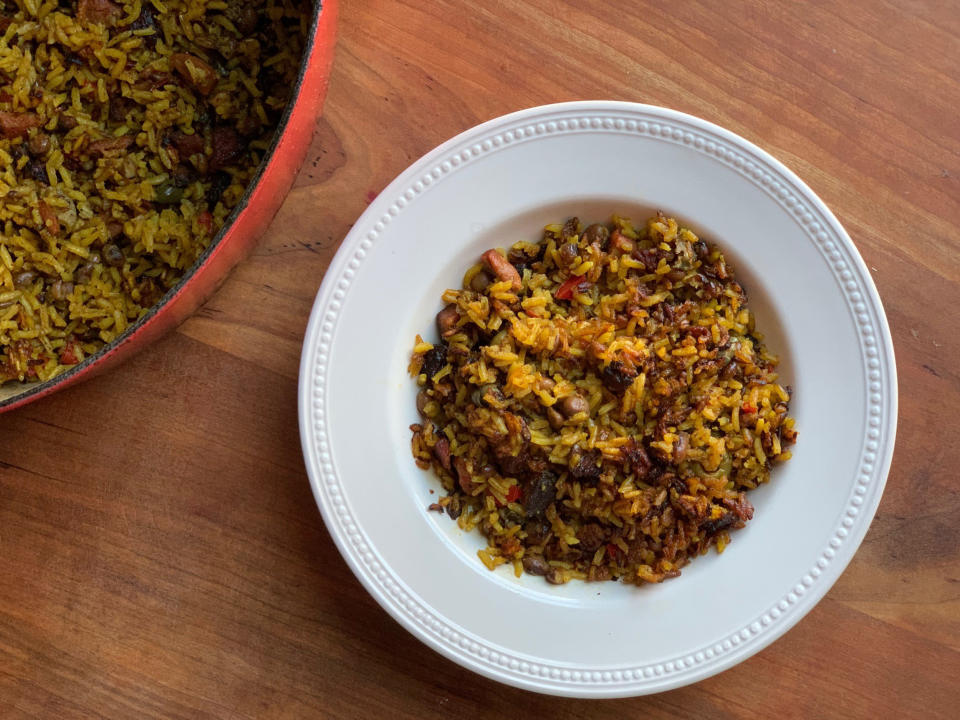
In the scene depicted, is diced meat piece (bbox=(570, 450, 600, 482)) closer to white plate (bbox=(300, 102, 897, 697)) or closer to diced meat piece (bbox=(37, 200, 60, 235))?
white plate (bbox=(300, 102, 897, 697))

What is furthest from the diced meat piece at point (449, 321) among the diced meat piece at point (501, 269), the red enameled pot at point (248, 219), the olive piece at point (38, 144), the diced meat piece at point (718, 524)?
the olive piece at point (38, 144)

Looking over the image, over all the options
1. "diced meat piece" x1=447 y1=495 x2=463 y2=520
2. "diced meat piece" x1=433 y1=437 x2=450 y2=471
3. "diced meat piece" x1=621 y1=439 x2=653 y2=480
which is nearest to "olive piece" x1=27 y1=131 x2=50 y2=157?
"diced meat piece" x1=433 y1=437 x2=450 y2=471

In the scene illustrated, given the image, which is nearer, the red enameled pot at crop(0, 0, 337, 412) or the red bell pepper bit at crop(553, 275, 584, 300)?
the red enameled pot at crop(0, 0, 337, 412)

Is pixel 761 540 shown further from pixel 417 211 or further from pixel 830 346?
pixel 417 211

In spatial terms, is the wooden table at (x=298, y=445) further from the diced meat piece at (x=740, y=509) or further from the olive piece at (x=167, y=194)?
the diced meat piece at (x=740, y=509)

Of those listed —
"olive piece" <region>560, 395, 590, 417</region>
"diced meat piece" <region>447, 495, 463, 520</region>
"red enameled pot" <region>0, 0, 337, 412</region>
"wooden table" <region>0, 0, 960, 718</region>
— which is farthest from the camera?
"wooden table" <region>0, 0, 960, 718</region>

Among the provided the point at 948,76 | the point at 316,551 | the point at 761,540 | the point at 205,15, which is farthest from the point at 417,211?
the point at 948,76
